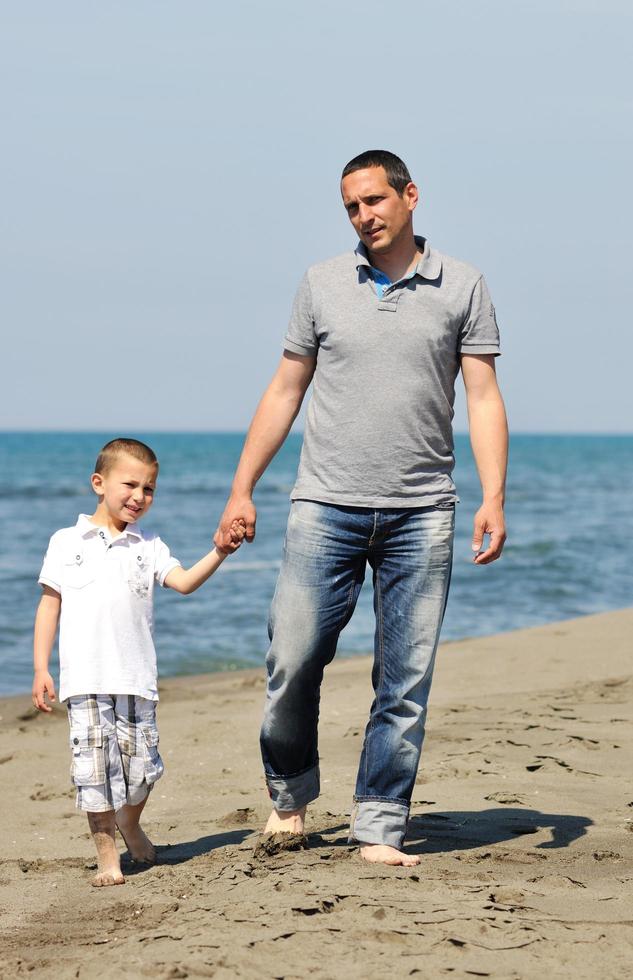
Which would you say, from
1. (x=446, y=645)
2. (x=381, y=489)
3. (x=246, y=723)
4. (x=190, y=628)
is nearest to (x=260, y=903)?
(x=381, y=489)

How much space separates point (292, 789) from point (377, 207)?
1.93 metres

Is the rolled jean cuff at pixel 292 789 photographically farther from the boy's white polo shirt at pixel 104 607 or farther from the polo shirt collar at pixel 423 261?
the polo shirt collar at pixel 423 261

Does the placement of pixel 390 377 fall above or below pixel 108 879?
above

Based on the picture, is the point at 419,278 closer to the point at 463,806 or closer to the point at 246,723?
the point at 463,806

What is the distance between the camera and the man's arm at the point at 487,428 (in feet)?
12.8

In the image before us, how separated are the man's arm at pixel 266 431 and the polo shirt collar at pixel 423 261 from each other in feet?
1.20

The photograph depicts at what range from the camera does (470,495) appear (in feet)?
121

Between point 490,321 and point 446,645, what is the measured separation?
612 cm

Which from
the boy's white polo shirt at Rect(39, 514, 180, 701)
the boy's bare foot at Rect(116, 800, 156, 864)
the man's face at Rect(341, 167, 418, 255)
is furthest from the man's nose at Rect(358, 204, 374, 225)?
the boy's bare foot at Rect(116, 800, 156, 864)

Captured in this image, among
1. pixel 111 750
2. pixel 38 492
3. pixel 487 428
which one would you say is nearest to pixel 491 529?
pixel 487 428

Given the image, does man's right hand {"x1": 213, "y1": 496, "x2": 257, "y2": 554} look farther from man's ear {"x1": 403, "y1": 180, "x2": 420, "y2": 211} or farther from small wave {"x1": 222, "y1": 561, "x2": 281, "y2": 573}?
small wave {"x1": 222, "y1": 561, "x2": 281, "y2": 573}

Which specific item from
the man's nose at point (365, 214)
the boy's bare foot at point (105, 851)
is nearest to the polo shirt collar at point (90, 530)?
the boy's bare foot at point (105, 851)

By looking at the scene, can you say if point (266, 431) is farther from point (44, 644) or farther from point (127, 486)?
point (44, 644)

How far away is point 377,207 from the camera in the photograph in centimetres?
392
